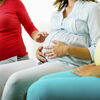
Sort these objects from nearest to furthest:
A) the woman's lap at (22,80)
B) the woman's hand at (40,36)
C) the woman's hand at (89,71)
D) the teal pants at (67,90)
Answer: the teal pants at (67,90), the woman's hand at (89,71), the woman's lap at (22,80), the woman's hand at (40,36)

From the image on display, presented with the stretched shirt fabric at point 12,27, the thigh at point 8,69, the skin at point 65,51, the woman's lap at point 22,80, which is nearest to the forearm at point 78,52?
the skin at point 65,51

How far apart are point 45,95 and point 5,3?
1.10m

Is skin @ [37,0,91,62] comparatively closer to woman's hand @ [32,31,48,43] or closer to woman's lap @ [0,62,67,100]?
woman's lap @ [0,62,67,100]

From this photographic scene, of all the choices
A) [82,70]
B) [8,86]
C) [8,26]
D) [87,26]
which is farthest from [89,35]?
[8,26]

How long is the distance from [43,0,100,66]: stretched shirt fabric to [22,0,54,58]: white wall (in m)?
0.49

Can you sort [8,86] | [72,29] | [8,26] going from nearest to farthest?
1. [8,86]
2. [72,29]
3. [8,26]

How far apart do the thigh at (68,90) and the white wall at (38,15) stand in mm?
1048

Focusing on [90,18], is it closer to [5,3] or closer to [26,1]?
[5,3]

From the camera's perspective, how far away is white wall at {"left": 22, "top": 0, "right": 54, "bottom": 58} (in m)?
1.95

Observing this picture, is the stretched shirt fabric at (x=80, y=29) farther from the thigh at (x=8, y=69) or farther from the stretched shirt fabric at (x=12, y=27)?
the stretched shirt fabric at (x=12, y=27)

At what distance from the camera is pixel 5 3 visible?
5.89 feet

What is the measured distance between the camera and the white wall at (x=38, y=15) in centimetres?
195

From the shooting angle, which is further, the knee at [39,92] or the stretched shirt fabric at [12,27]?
the stretched shirt fabric at [12,27]

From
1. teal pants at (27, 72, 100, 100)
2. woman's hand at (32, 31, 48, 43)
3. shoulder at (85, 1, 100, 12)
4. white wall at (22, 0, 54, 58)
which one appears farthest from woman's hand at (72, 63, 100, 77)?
white wall at (22, 0, 54, 58)
